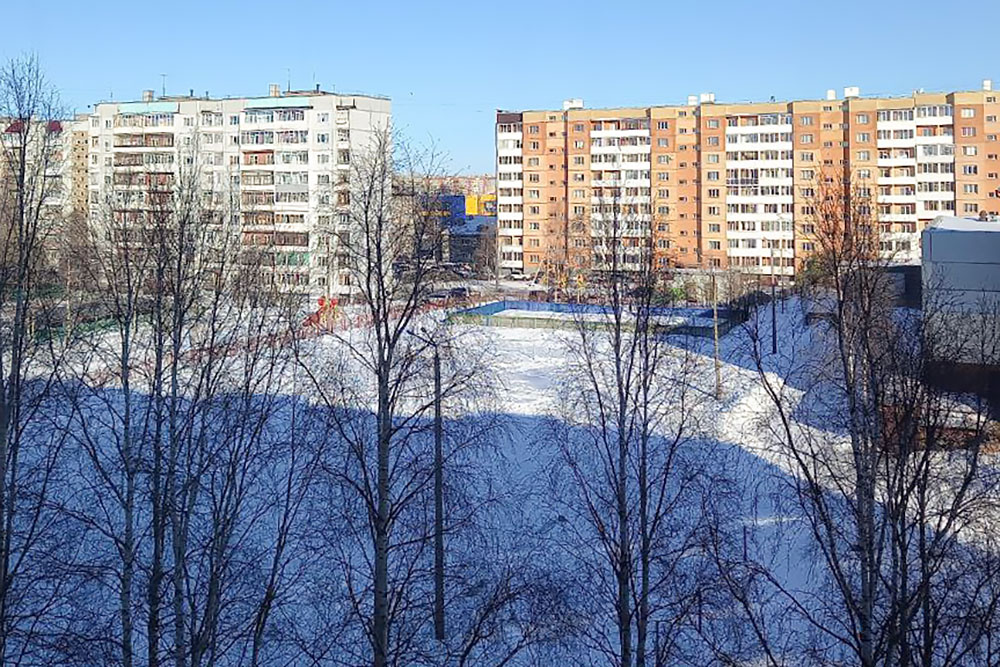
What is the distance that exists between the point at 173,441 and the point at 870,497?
15.2ft

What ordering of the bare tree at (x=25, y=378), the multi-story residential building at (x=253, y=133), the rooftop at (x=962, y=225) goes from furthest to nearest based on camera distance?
1. the multi-story residential building at (x=253, y=133)
2. the rooftop at (x=962, y=225)
3. the bare tree at (x=25, y=378)

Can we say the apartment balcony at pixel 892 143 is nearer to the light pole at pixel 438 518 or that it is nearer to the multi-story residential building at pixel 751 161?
the multi-story residential building at pixel 751 161

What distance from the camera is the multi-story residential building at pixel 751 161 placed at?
32.8m

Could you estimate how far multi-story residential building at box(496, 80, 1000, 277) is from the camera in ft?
108

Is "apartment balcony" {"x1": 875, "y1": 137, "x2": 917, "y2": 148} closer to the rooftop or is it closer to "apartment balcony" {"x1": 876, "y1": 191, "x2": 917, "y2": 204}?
"apartment balcony" {"x1": 876, "y1": 191, "x2": 917, "y2": 204}

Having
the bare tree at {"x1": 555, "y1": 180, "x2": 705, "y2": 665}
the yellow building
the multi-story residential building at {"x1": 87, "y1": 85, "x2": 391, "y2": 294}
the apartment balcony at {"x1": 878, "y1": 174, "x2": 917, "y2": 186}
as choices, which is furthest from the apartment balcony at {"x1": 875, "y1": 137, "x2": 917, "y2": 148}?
the yellow building

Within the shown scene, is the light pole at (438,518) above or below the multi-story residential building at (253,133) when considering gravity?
below

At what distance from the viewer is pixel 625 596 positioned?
680 cm

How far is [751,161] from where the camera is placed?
34.6m

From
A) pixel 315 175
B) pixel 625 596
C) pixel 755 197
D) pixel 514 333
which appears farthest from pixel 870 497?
pixel 755 197

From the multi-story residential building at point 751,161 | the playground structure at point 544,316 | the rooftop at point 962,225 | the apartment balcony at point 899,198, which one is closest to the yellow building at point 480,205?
the multi-story residential building at point 751,161

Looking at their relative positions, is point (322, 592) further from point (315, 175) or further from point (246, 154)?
point (246, 154)

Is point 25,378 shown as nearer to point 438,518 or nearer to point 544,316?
point 438,518

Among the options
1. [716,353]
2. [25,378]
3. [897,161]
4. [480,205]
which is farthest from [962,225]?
[480,205]
